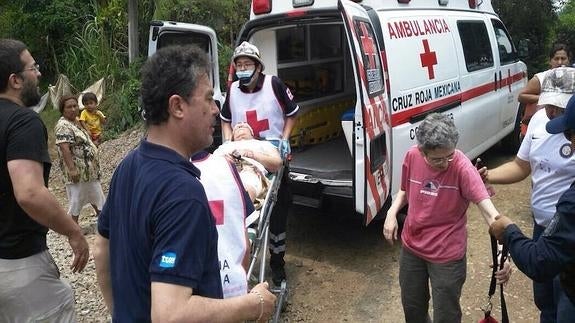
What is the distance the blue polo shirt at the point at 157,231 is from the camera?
4.10ft

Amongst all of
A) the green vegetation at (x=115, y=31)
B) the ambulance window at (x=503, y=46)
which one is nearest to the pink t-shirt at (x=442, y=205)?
the ambulance window at (x=503, y=46)

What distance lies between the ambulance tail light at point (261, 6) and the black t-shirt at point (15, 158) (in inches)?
104

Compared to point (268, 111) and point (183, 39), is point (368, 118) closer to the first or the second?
point (268, 111)

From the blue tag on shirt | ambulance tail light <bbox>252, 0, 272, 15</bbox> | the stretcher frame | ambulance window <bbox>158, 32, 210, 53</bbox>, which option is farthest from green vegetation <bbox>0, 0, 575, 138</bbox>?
the blue tag on shirt

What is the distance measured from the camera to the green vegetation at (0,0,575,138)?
941cm

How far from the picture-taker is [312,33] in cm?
613

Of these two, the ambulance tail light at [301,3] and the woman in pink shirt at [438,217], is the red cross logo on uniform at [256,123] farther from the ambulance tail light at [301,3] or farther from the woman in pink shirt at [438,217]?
the woman in pink shirt at [438,217]

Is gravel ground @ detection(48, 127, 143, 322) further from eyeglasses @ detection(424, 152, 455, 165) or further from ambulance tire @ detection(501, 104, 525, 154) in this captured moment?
ambulance tire @ detection(501, 104, 525, 154)

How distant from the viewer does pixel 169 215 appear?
1.26 metres

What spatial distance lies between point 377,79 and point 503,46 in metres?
3.29

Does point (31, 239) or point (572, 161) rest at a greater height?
point (572, 161)

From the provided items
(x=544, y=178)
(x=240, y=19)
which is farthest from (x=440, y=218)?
(x=240, y=19)

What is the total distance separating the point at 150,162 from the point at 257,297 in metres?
0.52

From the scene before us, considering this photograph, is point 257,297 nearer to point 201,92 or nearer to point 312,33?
point 201,92
